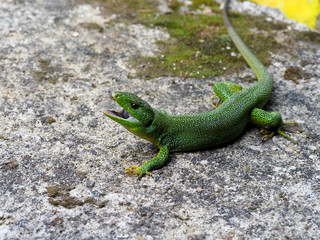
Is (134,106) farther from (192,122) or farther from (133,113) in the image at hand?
(192,122)

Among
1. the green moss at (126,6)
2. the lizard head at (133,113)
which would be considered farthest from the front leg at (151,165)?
the green moss at (126,6)

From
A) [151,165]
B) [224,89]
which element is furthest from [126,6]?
[151,165]

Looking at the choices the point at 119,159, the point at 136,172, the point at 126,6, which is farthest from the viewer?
the point at 126,6

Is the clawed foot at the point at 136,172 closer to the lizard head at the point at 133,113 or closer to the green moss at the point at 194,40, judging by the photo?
the lizard head at the point at 133,113

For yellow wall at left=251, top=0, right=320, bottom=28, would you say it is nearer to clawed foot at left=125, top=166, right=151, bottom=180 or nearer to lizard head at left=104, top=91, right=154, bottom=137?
lizard head at left=104, top=91, right=154, bottom=137

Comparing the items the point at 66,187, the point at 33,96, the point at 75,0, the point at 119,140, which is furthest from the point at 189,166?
the point at 75,0

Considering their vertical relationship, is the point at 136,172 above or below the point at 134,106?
below
